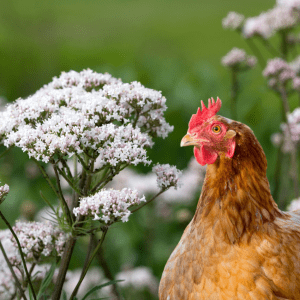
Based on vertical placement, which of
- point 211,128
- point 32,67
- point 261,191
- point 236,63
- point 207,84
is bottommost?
point 261,191

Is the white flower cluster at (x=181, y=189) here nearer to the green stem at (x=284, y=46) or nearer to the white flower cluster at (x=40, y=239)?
the green stem at (x=284, y=46)

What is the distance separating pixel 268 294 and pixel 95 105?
2.85 feet

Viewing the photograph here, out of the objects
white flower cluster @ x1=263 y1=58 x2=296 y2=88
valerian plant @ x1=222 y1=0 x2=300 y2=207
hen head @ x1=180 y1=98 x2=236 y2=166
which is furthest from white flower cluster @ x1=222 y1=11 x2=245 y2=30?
hen head @ x1=180 y1=98 x2=236 y2=166

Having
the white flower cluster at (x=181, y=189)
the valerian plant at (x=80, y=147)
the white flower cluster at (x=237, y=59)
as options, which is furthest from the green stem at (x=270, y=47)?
the valerian plant at (x=80, y=147)

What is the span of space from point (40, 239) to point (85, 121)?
546 mm

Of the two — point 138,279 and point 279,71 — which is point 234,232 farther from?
point 279,71

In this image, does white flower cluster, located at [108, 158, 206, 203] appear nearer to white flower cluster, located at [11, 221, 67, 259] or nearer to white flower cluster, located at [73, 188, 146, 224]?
white flower cluster, located at [11, 221, 67, 259]

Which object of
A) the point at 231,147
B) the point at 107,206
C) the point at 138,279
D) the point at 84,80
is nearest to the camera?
the point at 107,206

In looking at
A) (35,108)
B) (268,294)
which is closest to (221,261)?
(268,294)

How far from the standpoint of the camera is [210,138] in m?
1.48

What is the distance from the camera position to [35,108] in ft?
4.88

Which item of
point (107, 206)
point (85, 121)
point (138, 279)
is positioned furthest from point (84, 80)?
point (138, 279)

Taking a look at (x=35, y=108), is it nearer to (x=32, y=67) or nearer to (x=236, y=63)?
(x=236, y=63)

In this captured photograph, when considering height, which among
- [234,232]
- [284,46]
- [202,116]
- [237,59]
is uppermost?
[284,46]
